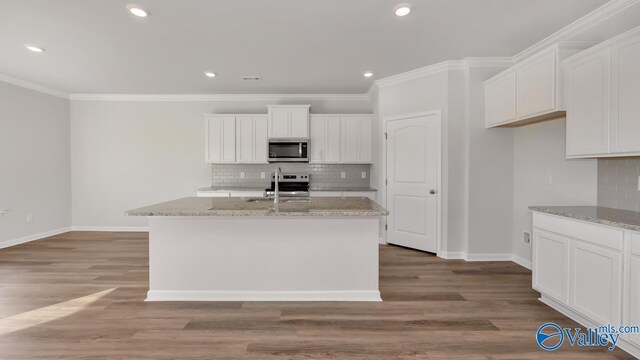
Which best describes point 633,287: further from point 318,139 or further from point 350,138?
point 318,139

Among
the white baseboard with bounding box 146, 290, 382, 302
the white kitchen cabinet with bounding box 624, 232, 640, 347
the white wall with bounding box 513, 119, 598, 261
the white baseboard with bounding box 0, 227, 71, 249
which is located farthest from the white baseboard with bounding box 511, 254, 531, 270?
the white baseboard with bounding box 0, 227, 71, 249

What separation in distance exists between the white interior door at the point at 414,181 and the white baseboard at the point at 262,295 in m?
1.82

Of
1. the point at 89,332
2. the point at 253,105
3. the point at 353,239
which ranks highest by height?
the point at 253,105

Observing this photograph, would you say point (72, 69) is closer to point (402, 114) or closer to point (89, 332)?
point (89, 332)

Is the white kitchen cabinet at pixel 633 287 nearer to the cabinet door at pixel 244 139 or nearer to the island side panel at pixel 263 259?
the island side panel at pixel 263 259

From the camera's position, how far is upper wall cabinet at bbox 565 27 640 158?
2023 mm

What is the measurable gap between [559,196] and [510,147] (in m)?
0.89

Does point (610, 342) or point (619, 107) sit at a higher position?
point (619, 107)

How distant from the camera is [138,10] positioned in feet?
8.26

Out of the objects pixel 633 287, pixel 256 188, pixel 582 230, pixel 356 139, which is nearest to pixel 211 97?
pixel 256 188

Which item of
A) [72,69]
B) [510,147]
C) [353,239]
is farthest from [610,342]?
[72,69]

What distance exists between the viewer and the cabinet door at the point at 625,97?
2.00m

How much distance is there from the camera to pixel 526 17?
2.68 m

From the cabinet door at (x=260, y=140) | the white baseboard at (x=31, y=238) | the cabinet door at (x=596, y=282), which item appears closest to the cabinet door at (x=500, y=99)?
the cabinet door at (x=596, y=282)
